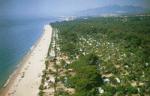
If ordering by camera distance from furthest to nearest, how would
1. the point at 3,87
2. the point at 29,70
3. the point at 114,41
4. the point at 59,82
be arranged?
the point at 114,41, the point at 29,70, the point at 3,87, the point at 59,82

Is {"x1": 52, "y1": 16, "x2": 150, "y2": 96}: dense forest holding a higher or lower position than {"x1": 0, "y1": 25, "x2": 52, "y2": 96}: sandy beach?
higher

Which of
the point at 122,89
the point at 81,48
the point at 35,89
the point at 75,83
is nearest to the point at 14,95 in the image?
the point at 35,89

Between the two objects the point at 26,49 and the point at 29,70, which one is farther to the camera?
the point at 26,49

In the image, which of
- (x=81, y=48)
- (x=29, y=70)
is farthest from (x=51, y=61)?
(x=81, y=48)

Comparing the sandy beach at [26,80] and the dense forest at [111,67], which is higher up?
the dense forest at [111,67]

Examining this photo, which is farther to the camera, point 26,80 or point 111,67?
point 111,67

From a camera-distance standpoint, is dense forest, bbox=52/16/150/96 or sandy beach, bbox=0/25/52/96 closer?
dense forest, bbox=52/16/150/96

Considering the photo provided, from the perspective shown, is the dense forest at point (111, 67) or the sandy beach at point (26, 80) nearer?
the dense forest at point (111, 67)

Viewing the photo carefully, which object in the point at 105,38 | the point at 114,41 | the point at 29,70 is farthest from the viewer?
the point at 105,38

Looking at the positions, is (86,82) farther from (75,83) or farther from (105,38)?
(105,38)

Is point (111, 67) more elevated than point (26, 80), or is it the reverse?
point (111, 67)
